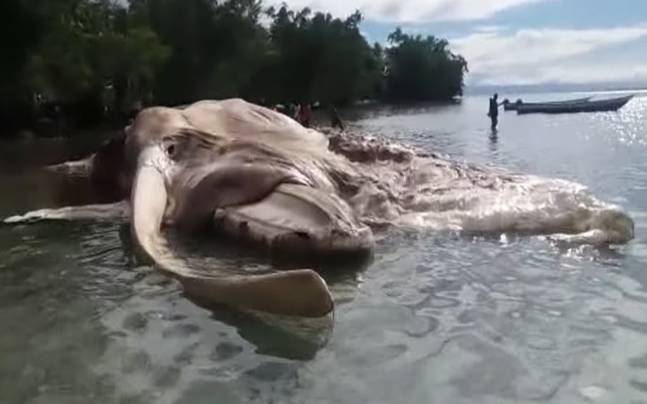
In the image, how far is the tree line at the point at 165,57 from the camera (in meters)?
36.7

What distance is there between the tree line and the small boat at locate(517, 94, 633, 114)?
24.1m

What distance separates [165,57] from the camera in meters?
53.2

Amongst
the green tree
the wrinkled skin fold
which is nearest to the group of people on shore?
the wrinkled skin fold

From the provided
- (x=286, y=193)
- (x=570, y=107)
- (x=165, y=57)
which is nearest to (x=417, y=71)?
(x=570, y=107)

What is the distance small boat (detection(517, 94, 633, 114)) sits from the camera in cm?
7244

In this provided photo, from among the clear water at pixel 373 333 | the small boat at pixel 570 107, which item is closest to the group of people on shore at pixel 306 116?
the clear water at pixel 373 333

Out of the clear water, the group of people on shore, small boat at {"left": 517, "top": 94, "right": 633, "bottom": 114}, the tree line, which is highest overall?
the tree line

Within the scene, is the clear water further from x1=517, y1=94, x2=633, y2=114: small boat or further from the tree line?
x1=517, y1=94, x2=633, y2=114: small boat

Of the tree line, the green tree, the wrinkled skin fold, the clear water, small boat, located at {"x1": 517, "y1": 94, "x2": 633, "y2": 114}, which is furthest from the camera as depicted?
the green tree

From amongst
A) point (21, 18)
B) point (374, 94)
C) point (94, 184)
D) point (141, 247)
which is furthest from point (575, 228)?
point (374, 94)

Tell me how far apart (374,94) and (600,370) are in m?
124

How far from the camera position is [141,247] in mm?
6906

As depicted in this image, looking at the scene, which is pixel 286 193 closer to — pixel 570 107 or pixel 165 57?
pixel 165 57

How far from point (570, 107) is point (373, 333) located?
71058 millimetres
